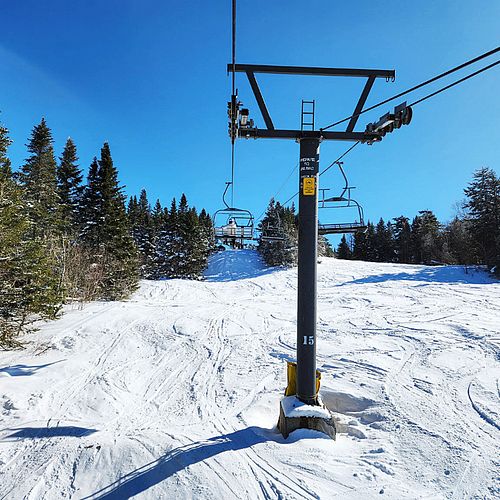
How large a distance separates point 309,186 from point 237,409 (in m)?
4.32

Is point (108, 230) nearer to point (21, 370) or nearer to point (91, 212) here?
point (91, 212)

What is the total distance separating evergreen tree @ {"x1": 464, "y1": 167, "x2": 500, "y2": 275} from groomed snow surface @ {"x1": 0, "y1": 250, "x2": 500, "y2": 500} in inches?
837

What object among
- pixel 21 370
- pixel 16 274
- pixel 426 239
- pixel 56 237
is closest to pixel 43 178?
pixel 56 237

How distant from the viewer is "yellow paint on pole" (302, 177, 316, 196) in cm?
514

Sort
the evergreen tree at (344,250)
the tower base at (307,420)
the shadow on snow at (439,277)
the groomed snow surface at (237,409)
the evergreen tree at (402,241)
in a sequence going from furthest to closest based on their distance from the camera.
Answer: the evergreen tree at (344,250) → the evergreen tree at (402,241) → the shadow on snow at (439,277) → the tower base at (307,420) → the groomed snow surface at (237,409)

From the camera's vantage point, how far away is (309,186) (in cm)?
516

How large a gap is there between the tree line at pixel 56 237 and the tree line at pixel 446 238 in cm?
2086

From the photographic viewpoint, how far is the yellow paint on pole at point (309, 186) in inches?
202

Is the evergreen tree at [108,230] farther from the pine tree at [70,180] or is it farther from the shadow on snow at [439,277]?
the shadow on snow at [439,277]

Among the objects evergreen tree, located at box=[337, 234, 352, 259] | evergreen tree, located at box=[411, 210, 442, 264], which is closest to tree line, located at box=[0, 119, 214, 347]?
evergreen tree, located at box=[411, 210, 442, 264]

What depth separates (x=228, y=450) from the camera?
4.50 metres

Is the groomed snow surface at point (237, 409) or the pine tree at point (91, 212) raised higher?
the pine tree at point (91, 212)

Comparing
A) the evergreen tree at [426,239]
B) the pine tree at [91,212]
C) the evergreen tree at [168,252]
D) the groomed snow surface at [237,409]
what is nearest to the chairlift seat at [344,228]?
the groomed snow surface at [237,409]

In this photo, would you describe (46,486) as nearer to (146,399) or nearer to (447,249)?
(146,399)
